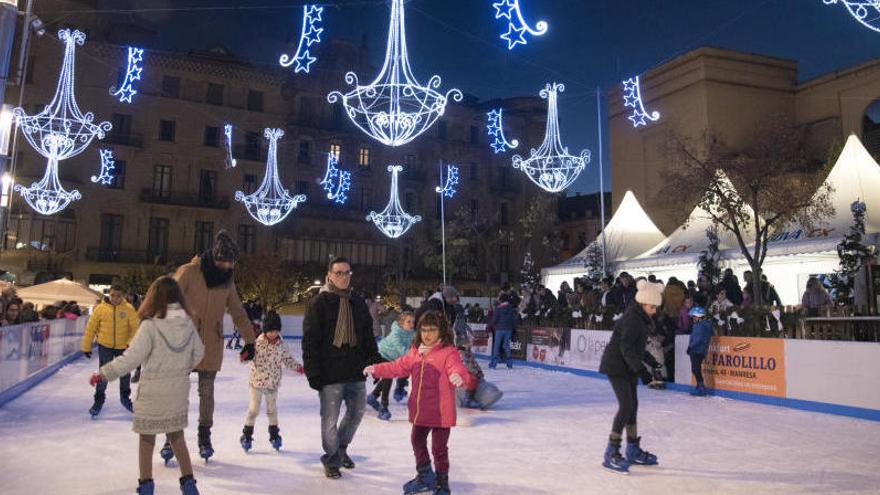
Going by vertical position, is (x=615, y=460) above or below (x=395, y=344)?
below

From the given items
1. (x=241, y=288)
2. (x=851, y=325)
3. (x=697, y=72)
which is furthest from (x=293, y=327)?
(x=851, y=325)

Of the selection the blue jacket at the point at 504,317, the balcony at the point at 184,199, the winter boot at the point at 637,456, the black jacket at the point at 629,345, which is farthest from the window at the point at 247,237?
the winter boot at the point at 637,456

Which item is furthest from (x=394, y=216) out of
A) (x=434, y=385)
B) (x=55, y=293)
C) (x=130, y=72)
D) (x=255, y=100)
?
(x=255, y=100)

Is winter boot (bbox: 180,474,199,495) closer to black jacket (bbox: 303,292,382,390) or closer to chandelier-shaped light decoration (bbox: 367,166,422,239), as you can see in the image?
black jacket (bbox: 303,292,382,390)

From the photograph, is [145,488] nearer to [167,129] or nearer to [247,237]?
[247,237]

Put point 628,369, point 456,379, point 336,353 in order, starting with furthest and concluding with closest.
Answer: point 628,369
point 336,353
point 456,379

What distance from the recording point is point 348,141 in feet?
134

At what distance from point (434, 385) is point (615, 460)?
1.93 m

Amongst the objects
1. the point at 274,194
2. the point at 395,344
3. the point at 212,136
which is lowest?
the point at 395,344

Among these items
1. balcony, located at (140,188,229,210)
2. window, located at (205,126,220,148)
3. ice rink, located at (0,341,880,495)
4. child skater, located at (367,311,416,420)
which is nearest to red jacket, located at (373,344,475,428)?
ice rink, located at (0,341,880,495)

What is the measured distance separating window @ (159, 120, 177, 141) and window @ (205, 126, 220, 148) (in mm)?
1726

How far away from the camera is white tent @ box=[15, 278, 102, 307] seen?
67.9 ft

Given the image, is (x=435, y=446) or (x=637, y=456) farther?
(x=637, y=456)

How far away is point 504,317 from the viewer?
15.8 metres
